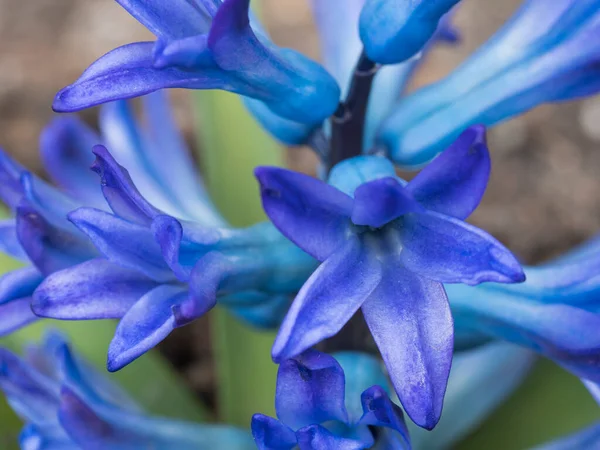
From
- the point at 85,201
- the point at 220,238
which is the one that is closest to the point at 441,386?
the point at 220,238

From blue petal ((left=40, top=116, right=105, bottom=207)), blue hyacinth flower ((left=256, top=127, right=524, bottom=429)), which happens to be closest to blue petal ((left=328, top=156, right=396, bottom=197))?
blue hyacinth flower ((left=256, top=127, right=524, bottom=429))

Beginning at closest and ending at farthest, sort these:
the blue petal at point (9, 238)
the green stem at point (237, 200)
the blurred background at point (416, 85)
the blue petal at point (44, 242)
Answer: the blue petal at point (44, 242)
the blue petal at point (9, 238)
the green stem at point (237, 200)
the blurred background at point (416, 85)

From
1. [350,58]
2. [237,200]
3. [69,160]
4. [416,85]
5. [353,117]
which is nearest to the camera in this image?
[353,117]

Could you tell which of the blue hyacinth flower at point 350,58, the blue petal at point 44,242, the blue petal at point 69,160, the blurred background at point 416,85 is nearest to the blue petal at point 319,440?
the blue petal at point 44,242

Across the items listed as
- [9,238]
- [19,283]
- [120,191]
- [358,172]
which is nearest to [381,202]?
[358,172]

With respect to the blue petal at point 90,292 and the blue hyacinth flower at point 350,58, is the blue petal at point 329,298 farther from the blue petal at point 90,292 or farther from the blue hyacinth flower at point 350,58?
the blue hyacinth flower at point 350,58

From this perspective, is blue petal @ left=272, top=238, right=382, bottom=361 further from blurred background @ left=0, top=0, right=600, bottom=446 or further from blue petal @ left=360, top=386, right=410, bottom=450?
blurred background @ left=0, top=0, right=600, bottom=446

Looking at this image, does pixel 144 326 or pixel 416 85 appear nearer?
pixel 144 326

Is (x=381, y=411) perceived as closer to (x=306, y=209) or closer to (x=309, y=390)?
(x=309, y=390)
